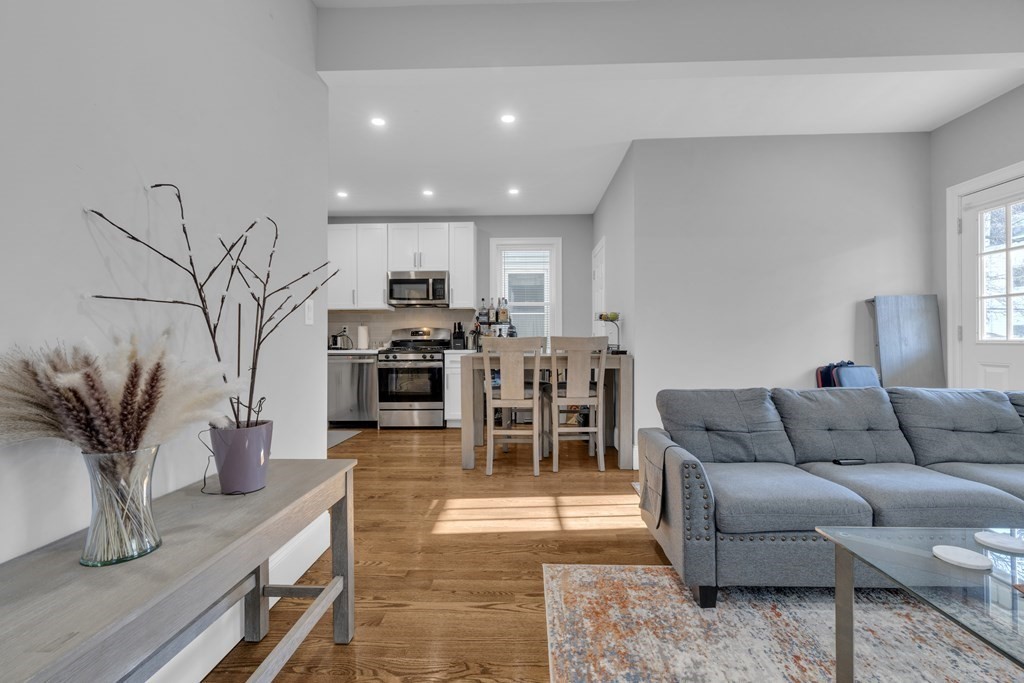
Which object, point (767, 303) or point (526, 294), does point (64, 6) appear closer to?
point (767, 303)

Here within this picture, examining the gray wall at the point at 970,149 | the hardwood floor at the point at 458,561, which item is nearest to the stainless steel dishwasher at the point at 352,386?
the hardwood floor at the point at 458,561

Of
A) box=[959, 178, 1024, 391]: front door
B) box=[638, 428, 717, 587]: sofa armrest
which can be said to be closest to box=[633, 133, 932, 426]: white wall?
box=[959, 178, 1024, 391]: front door

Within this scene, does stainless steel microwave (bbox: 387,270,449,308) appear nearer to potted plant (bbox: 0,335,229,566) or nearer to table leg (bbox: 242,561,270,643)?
table leg (bbox: 242,561,270,643)

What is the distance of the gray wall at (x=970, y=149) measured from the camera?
3.14 m

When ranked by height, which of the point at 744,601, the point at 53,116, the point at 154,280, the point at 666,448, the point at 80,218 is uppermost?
the point at 53,116

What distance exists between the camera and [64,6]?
110 cm

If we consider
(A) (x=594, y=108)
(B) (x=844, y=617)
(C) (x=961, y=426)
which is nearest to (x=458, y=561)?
(B) (x=844, y=617)

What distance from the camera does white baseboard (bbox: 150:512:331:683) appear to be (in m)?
1.39

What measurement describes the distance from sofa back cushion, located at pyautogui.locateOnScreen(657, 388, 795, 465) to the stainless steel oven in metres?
3.48

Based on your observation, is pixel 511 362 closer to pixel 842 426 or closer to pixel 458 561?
pixel 458 561

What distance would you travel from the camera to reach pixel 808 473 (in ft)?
7.27

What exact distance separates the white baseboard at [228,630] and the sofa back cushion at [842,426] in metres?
2.42

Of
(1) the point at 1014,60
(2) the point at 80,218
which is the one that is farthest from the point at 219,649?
(1) the point at 1014,60

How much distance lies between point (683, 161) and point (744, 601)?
3.19 metres
